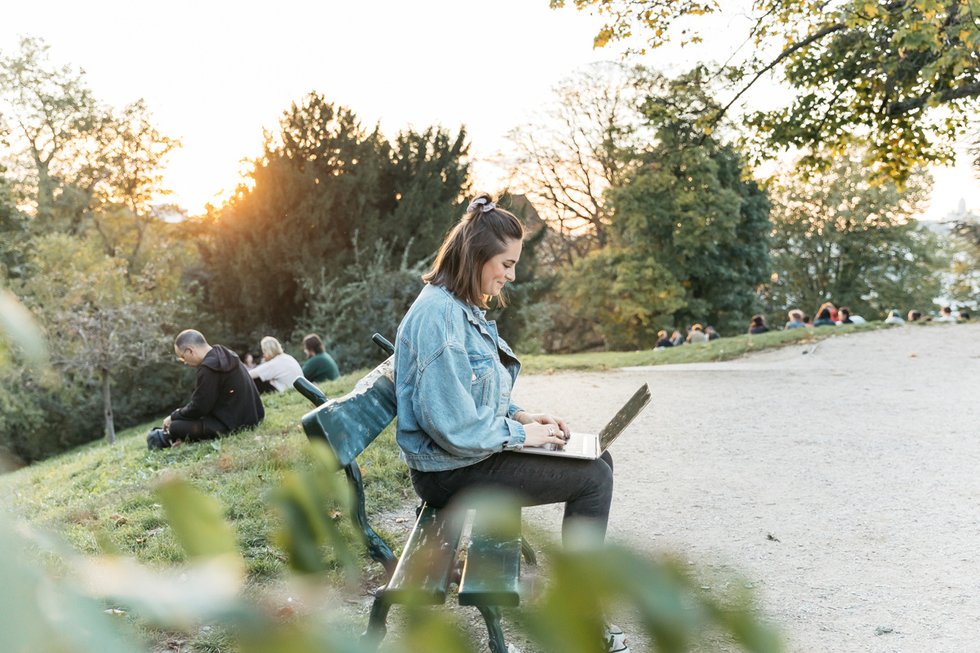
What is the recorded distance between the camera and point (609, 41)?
12.5 m

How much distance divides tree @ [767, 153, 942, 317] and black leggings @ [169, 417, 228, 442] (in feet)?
115

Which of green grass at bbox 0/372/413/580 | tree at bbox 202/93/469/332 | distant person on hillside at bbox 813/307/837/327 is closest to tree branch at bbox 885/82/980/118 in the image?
distant person on hillside at bbox 813/307/837/327

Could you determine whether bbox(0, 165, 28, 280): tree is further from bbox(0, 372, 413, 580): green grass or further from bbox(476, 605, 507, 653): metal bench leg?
bbox(476, 605, 507, 653): metal bench leg

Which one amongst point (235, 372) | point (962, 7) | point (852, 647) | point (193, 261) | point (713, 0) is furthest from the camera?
point (193, 261)

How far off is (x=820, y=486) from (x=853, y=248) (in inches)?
1464

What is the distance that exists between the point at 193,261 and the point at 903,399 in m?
26.7

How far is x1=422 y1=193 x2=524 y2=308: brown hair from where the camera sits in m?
3.49

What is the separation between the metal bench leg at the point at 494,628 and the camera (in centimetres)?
53

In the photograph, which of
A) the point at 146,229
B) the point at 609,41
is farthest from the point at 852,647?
the point at 146,229

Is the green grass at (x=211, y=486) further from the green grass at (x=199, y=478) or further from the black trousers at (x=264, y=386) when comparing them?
the black trousers at (x=264, y=386)

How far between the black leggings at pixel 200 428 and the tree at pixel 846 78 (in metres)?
7.82

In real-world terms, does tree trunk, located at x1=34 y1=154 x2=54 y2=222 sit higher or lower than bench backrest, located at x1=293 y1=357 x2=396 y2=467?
higher

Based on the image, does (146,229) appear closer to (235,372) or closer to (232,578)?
(235,372)

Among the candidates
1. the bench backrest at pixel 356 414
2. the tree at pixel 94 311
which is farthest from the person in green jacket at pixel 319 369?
the bench backrest at pixel 356 414
